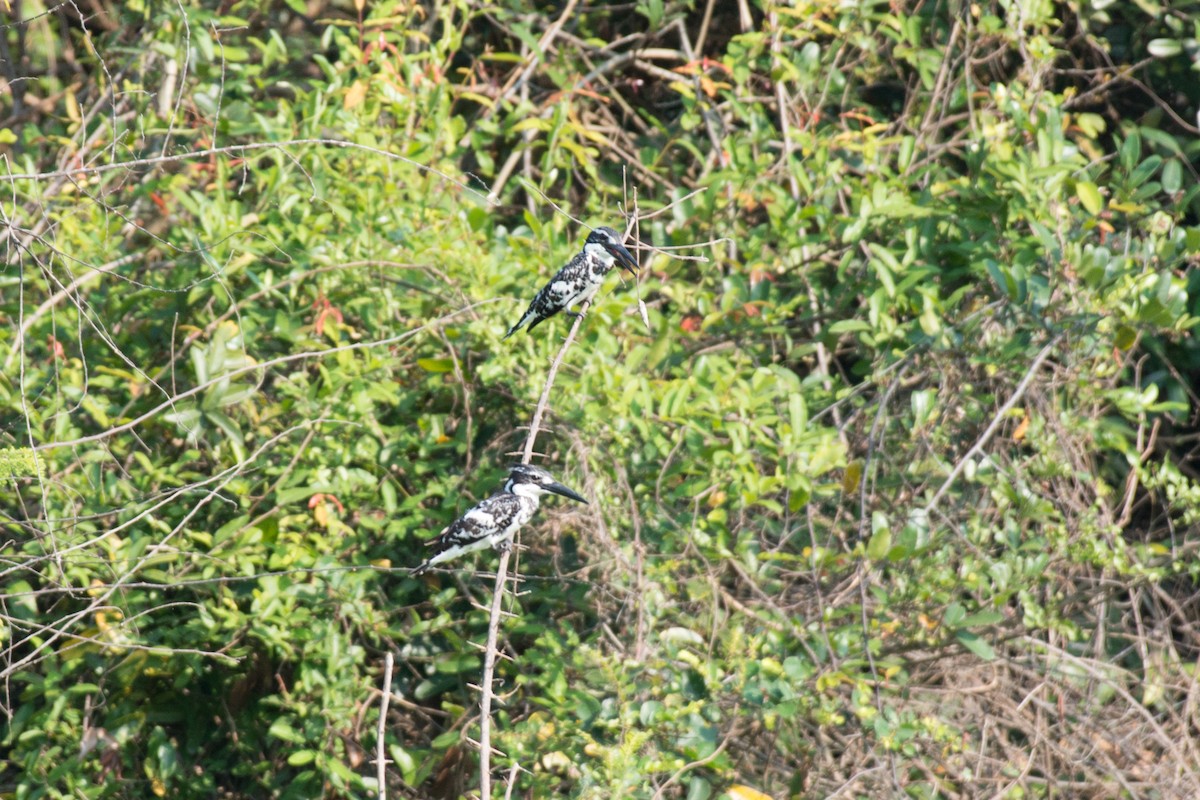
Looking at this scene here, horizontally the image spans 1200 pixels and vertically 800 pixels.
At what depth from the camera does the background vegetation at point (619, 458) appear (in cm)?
363

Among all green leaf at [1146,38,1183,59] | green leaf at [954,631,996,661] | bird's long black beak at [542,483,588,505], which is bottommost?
green leaf at [954,631,996,661]

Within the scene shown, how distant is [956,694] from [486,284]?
1.74 meters

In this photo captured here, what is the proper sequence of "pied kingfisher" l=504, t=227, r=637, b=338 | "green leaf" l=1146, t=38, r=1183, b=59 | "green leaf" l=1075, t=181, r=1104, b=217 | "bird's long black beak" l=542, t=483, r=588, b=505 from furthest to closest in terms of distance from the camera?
"green leaf" l=1146, t=38, r=1183, b=59, "green leaf" l=1075, t=181, r=1104, b=217, "pied kingfisher" l=504, t=227, r=637, b=338, "bird's long black beak" l=542, t=483, r=588, b=505

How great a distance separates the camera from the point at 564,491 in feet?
11.5

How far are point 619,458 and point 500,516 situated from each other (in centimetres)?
43

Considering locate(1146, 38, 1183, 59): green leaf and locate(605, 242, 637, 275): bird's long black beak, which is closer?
locate(605, 242, 637, 275): bird's long black beak

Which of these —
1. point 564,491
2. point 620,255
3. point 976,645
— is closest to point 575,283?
point 620,255

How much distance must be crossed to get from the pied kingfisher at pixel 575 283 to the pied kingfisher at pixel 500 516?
0.47 m

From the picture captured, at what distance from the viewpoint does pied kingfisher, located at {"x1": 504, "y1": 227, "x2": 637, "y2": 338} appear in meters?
3.75

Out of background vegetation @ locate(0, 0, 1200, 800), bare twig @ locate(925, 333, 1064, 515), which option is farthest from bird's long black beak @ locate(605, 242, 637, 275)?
bare twig @ locate(925, 333, 1064, 515)

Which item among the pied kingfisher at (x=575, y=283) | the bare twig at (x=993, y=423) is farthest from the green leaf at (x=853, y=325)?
the pied kingfisher at (x=575, y=283)

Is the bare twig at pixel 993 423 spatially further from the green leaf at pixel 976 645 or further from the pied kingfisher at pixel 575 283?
the pied kingfisher at pixel 575 283

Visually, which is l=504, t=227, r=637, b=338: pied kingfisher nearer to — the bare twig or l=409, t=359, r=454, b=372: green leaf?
l=409, t=359, r=454, b=372: green leaf

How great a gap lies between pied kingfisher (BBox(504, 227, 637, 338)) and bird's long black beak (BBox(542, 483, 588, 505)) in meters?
0.50
